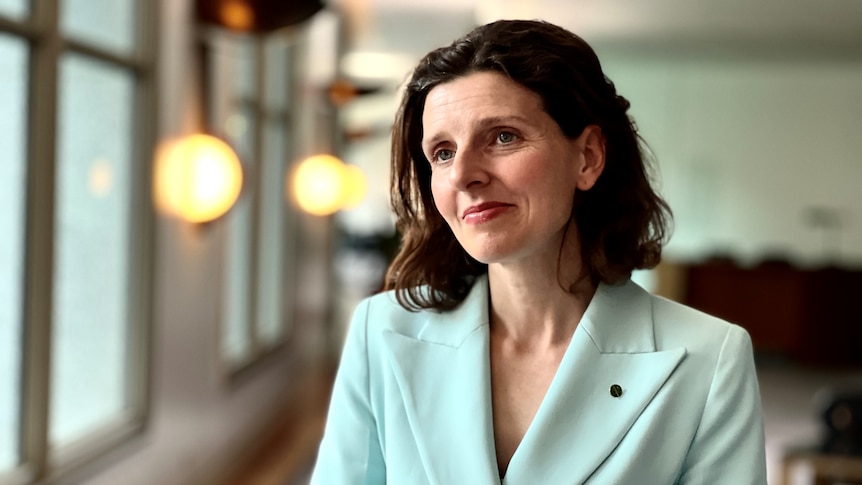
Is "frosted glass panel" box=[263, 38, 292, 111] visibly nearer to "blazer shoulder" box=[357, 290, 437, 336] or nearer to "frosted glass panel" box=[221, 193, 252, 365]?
"frosted glass panel" box=[221, 193, 252, 365]

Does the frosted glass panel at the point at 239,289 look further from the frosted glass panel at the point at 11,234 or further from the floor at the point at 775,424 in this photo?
the frosted glass panel at the point at 11,234

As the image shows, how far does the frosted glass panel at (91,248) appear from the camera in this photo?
3479mm

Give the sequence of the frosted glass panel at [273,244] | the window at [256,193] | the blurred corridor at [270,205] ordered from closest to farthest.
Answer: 1. the blurred corridor at [270,205]
2. the window at [256,193]
3. the frosted glass panel at [273,244]

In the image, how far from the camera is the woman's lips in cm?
117

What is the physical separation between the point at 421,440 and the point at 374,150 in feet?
42.9

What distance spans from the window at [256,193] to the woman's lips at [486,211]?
349 centimetres

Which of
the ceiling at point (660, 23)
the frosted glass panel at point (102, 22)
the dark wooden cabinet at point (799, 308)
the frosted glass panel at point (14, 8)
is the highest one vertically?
the ceiling at point (660, 23)

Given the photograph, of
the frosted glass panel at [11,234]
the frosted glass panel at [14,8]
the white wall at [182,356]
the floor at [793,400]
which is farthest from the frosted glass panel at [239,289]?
the floor at [793,400]

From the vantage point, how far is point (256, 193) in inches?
259

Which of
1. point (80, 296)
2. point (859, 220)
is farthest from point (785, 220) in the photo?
point (80, 296)

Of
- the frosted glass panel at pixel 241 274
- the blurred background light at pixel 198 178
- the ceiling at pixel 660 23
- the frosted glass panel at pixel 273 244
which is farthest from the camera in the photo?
the ceiling at pixel 660 23

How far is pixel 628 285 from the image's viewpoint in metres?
1.33

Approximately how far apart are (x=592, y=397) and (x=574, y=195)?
0.25 metres

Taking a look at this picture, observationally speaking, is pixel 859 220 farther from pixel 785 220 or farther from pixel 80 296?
pixel 80 296
